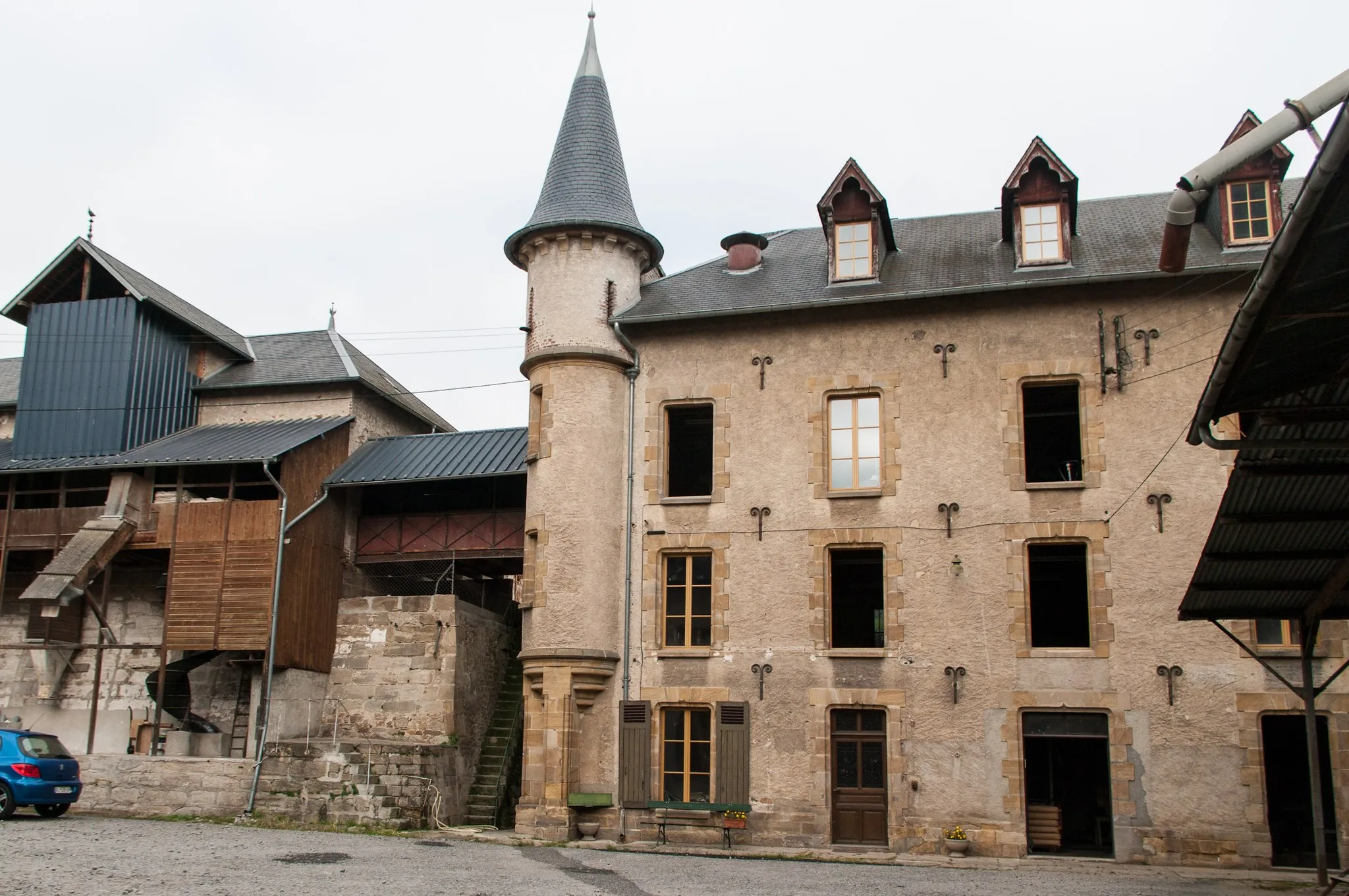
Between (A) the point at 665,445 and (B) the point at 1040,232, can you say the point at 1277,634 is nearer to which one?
(B) the point at 1040,232

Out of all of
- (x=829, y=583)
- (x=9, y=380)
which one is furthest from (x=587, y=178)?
(x=9, y=380)

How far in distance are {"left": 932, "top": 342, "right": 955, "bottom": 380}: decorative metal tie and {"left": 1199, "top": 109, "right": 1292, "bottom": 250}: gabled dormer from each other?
436cm

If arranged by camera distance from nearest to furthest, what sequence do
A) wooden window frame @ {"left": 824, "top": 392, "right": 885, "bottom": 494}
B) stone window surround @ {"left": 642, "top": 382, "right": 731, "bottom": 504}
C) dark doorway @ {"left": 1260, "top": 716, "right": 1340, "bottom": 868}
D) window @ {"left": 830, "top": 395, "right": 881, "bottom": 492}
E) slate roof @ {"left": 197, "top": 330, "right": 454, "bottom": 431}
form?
dark doorway @ {"left": 1260, "top": 716, "right": 1340, "bottom": 868} < wooden window frame @ {"left": 824, "top": 392, "right": 885, "bottom": 494} < window @ {"left": 830, "top": 395, "right": 881, "bottom": 492} < stone window surround @ {"left": 642, "top": 382, "right": 731, "bottom": 504} < slate roof @ {"left": 197, "top": 330, "right": 454, "bottom": 431}

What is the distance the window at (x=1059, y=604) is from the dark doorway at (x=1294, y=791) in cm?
412

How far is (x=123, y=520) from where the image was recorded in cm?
2288

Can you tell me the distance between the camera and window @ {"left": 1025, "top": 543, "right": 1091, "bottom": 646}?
2278 cm

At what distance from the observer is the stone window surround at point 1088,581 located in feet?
58.8

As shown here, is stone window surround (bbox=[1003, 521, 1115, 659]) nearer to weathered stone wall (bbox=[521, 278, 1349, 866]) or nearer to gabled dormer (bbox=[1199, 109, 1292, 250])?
weathered stone wall (bbox=[521, 278, 1349, 866])

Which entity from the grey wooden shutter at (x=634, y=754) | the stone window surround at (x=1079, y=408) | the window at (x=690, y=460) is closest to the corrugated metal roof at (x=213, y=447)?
the window at (x=690, y=460)

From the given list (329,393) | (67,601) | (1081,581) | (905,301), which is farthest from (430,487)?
(1081,581)

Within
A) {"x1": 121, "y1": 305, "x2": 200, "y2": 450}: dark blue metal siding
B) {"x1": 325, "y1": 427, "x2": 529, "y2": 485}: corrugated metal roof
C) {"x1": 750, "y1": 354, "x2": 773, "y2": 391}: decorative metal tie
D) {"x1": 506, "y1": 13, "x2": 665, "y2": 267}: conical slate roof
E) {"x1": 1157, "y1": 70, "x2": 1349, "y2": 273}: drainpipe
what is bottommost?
{"x1": 1157, "y1": 70, "x2": 1349, "y2": 273}: drainpipe

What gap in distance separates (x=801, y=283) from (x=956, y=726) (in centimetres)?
770

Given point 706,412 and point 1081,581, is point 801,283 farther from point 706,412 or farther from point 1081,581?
point 1081,581

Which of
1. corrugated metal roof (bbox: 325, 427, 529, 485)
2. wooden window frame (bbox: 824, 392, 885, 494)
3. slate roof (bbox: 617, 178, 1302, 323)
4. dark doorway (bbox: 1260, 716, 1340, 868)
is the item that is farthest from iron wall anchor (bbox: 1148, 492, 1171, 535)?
corrugated metal roof (bbox: 325, 427, 529, 485)
